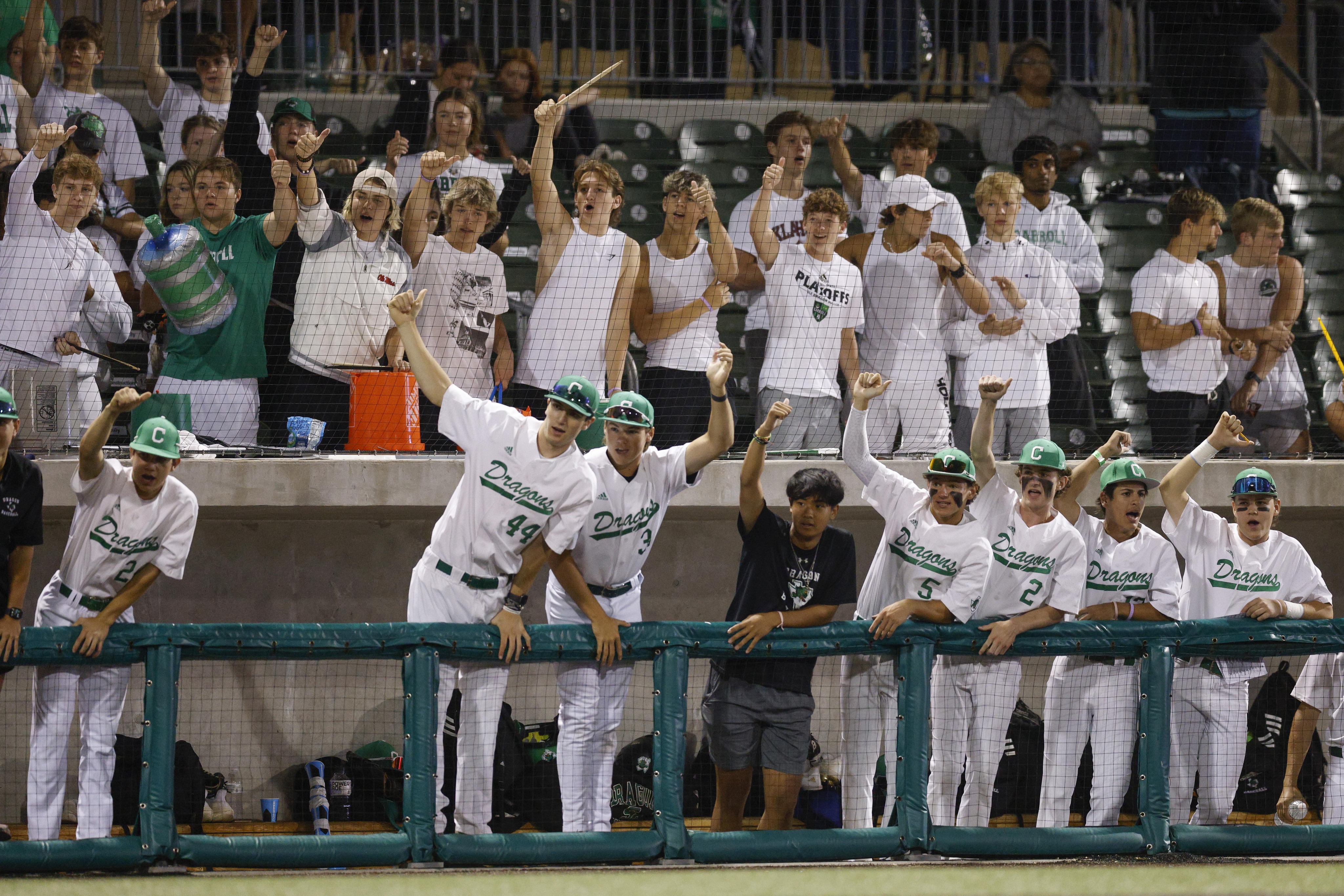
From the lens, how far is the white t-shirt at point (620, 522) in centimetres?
537

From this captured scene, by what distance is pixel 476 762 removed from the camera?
4.99 meters

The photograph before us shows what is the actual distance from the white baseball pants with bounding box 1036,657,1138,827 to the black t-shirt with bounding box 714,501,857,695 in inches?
38.1

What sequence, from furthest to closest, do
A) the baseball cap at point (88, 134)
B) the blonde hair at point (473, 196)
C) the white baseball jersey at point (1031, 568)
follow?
the baseball cap at point (88, 134) → the blonde hair at point (473, 196) → the white baseball jersey at point (1031, 568)

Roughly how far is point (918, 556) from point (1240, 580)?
1.52m

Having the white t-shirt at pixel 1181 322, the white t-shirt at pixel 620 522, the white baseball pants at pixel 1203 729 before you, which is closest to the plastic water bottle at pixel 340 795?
the white t-shirt at pixel 620 522

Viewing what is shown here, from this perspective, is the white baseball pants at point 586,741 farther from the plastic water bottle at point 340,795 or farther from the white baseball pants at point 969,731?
the plastic water bottle at point 340,795

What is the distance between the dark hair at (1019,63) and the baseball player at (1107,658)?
424 cm

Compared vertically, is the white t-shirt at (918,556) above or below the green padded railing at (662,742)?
above

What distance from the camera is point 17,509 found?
5148 mm

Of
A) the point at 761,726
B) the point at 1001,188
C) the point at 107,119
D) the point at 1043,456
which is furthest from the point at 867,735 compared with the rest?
the point at 107,119

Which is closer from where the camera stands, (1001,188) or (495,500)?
(495,500)

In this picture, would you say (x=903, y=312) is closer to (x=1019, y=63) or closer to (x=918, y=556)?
(x=918, y=556)

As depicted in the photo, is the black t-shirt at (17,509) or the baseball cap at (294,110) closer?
the black t-shirt at (17,509)

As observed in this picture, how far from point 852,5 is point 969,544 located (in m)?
6.25
